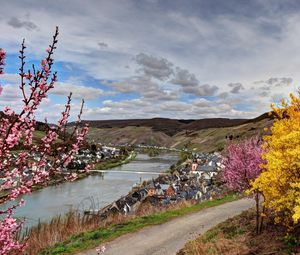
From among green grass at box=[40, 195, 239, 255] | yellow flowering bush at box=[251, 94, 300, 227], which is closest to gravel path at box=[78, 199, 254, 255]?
green grass at box=[40, 195, 239, 255]

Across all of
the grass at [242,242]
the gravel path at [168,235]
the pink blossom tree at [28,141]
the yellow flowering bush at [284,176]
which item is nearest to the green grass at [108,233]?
the gravel path at [168,235]

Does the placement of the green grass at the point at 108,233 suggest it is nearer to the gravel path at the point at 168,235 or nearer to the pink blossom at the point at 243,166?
the gravel path at the point at 168,235

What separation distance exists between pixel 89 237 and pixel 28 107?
13.8 m

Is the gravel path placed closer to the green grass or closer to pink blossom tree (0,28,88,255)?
the green grass

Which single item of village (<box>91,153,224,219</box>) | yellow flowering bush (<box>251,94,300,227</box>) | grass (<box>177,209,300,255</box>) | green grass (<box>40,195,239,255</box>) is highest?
yellow flowering bush (<box>251,94,300,227</box>)

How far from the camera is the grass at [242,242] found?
493 inches

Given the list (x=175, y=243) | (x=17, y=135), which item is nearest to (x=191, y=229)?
(x=175, y=243)

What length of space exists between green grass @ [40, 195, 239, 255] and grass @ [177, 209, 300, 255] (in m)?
2.95

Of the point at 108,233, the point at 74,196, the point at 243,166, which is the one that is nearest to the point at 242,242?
the point at 243,166

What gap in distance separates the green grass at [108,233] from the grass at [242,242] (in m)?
2.95

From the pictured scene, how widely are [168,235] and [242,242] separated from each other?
4.96 meters

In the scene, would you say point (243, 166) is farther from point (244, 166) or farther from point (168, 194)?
point (168, 194)

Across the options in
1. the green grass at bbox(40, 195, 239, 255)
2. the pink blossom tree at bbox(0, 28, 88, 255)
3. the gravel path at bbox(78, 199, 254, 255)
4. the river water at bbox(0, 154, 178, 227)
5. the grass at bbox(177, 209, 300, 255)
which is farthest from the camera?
the river water at bbox(0, 154, 178, 227)

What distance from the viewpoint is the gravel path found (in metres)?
16.3
